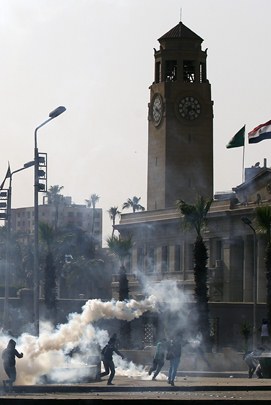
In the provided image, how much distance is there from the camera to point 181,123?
137m

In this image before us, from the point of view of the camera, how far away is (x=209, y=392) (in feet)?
165

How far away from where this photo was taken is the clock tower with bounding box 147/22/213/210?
135750 mm

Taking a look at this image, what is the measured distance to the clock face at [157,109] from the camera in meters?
137

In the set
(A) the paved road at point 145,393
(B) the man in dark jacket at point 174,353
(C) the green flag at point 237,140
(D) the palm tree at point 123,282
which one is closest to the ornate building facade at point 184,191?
(D) the palm tree at point 123,282

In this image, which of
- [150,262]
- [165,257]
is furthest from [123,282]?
[150,262]

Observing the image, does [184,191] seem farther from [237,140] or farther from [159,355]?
[159,355]

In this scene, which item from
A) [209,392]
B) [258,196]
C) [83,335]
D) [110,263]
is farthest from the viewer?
[110,263]

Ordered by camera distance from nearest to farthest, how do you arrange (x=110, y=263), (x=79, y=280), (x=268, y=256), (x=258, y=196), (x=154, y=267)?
1. (x=268, y=256)
2. (x=258, y=196)
3. (x=154, y=267)
4. (x=79, y=280)
5. (x=110, y=263)

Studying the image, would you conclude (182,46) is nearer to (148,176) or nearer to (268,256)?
(148,176)

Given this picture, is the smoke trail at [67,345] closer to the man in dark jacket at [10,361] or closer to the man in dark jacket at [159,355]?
the man in dark jacket at [159,355]

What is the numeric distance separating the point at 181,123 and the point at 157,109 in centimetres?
256

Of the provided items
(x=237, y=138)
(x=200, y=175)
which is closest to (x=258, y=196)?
(x=237, y=138)

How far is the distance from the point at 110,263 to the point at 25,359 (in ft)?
357

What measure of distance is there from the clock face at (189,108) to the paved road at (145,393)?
80883 mm
